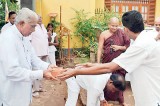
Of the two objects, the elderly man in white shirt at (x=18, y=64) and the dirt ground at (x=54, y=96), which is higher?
the elderly man in white shirt at (x=18, y=64)

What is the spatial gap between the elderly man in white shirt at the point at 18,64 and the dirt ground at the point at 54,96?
8.38 ft

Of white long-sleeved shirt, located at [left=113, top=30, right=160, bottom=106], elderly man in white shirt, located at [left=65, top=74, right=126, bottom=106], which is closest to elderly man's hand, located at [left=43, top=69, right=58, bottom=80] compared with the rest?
white long-sleeved shirt, located at [left=113, top=30, right=160, bottom=106]

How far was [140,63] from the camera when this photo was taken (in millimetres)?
2766

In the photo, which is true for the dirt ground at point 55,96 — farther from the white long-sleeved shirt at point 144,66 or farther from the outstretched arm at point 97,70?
the white long-sleeved shirt at point 144,66

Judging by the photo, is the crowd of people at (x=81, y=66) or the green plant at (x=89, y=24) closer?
the crowd of people at (x=81, y=66)

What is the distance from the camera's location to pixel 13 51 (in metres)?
3.12

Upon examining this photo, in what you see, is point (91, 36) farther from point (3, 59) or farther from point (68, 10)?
point (3, 59)

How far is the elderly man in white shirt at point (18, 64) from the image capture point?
308cm

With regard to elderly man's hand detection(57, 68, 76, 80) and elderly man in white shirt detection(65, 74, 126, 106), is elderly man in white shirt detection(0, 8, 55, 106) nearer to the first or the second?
elderly man's hand detection(57, 68, 76, 80)

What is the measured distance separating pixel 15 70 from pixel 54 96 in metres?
3.64

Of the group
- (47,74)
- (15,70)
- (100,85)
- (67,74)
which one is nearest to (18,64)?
(15,70)

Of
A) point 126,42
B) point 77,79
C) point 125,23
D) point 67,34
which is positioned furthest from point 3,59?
point 67,34

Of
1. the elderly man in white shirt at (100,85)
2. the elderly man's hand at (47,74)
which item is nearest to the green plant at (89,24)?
the elderly man in white shirt at (100,85)

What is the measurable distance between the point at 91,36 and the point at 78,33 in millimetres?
435
